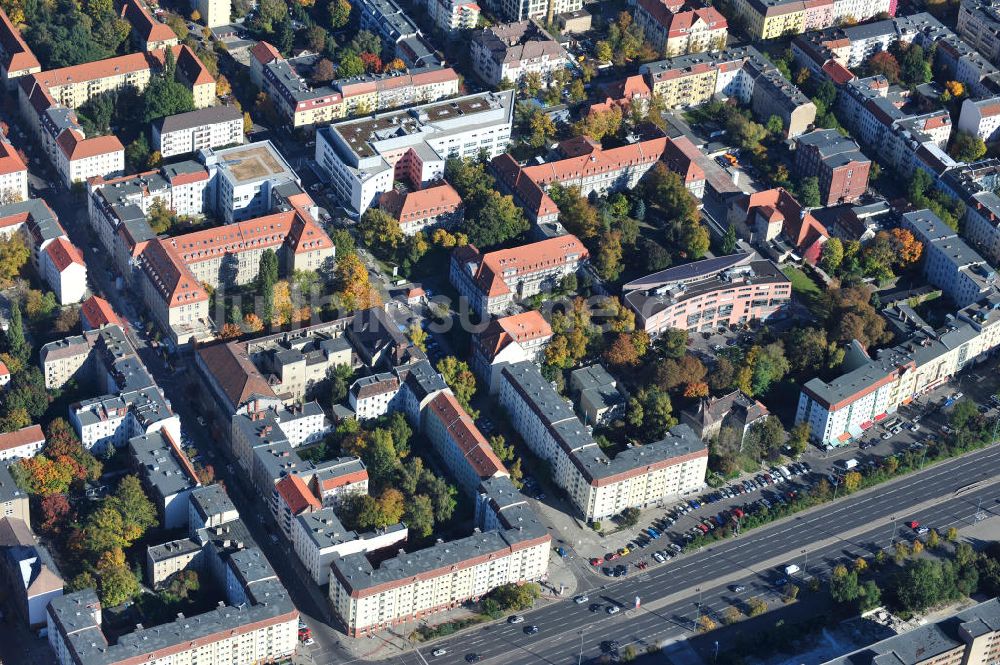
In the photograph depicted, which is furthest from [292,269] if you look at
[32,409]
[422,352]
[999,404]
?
[999,404]

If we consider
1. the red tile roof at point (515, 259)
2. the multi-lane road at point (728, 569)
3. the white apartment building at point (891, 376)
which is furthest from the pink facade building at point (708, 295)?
the multi-lane road at point (728, 569)

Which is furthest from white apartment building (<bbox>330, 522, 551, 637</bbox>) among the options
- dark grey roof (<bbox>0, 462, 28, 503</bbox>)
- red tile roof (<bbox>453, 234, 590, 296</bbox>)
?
red tile roof (<bbox>453, 234, 590, 296</bbox>)

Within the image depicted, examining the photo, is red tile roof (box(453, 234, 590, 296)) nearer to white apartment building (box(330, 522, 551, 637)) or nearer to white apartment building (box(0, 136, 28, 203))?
white apartment building (box(330, 522, 551, 637))

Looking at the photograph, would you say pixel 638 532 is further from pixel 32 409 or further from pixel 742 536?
pixel 32 409

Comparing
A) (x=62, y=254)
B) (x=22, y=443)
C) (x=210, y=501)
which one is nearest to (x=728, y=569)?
(x=210, y=501)

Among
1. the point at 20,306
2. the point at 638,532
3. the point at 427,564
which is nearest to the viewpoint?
the point at 427,564
